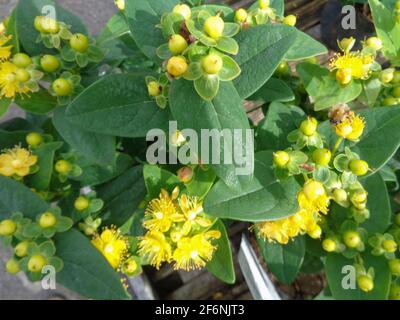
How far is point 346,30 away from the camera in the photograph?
1.18 m

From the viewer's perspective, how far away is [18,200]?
648 mm

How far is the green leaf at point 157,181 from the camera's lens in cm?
66

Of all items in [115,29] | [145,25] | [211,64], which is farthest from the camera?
[115,29]

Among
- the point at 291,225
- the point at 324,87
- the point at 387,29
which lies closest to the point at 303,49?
the point at 324,87

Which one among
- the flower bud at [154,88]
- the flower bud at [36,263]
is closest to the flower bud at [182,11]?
the flower bud at [154,88]

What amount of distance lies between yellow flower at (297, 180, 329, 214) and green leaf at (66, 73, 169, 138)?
23 centimetres

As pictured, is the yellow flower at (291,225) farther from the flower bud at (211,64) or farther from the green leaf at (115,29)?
the green leaf at (115,29)

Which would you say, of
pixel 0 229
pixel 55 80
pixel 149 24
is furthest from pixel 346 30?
pixel 0 229

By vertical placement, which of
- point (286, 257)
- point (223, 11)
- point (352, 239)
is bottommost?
point (286, 257)

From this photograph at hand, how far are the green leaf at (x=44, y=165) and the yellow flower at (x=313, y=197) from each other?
1.31 feet

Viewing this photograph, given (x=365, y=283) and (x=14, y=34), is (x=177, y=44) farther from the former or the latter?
(x=365, y=283)

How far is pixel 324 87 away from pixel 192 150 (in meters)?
0.28

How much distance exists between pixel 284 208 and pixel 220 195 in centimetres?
9
